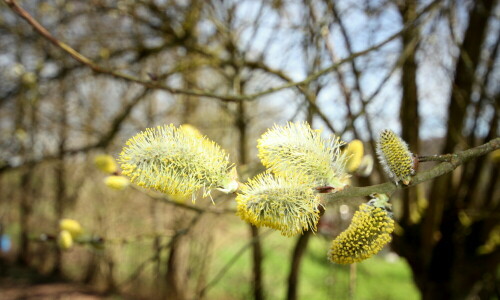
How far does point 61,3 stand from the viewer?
5066 mm

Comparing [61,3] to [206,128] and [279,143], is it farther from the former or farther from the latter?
[279,143]

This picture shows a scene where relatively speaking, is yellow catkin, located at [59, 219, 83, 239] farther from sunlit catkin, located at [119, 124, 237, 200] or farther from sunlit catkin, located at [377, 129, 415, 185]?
sunlit catkin, located at [377, 129, 415, 185]

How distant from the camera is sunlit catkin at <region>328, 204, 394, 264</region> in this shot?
3.08 feet

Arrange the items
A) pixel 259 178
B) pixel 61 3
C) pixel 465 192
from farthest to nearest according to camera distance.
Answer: pixel 61 3 < pixel 465 192 < pixel 259 178

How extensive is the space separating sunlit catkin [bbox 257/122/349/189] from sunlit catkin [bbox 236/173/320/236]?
51 millimetres

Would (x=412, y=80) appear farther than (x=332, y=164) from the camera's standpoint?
Yes

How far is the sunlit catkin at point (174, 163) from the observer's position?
39.2 inches

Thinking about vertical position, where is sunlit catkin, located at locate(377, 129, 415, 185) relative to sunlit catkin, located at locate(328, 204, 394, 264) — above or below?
above

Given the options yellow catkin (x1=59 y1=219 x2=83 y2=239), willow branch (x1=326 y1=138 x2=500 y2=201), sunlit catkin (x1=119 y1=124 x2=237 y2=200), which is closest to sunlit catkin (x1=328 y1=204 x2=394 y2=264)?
willow branch (x1=326 y1=138 x2=500 y2=201)

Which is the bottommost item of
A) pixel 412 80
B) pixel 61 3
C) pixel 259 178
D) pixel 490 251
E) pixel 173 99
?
pixel 490 251

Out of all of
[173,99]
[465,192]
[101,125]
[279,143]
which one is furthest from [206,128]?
[279,143]

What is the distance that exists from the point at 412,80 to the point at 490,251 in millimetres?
1633

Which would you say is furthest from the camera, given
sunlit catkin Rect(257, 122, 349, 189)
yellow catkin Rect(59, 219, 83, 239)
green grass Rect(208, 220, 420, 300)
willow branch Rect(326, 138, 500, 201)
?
green grass Rect(208, 220, 420, 300)

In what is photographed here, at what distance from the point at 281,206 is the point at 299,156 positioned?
152 millimetres
